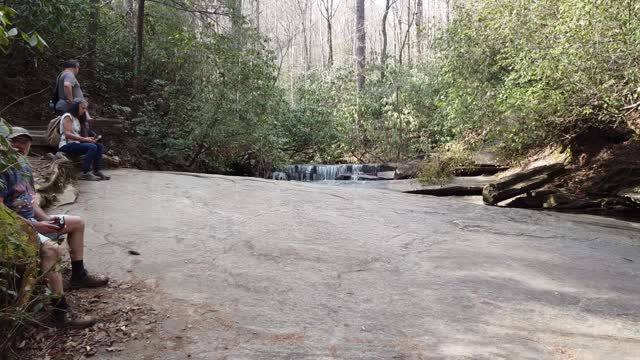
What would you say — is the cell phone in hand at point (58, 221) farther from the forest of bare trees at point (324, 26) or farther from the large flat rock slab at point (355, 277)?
the forest of bare trees at point (324, 26)

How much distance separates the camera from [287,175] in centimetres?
1487

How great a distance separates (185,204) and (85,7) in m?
6.44

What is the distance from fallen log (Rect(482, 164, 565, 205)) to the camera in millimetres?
10000

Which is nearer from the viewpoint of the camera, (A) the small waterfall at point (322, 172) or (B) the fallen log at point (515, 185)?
(B) the fallen log at point (515, 185)

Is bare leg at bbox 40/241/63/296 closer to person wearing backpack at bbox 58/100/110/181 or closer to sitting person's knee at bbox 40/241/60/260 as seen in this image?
sitting person's knee at bbox 40/241/60/260

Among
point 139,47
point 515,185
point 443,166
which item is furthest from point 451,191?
point 139,47

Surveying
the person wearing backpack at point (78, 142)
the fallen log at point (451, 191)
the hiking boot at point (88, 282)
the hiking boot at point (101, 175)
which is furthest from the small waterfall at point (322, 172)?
the hiking boot at point (88, 282)

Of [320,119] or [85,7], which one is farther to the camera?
[320,119]

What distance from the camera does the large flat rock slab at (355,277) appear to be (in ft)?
10.9

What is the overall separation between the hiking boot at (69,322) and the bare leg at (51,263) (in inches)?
7.6

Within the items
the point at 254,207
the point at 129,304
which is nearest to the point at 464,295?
the point at 129,304

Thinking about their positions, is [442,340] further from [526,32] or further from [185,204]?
[526,32]

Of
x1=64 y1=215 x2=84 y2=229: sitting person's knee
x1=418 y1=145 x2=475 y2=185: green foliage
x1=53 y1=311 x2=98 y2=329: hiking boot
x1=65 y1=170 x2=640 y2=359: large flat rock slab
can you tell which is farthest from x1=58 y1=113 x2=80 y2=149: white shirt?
x1=418 y1=145 x2=475 y2=185: green foliage

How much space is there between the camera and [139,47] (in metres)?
12.2
